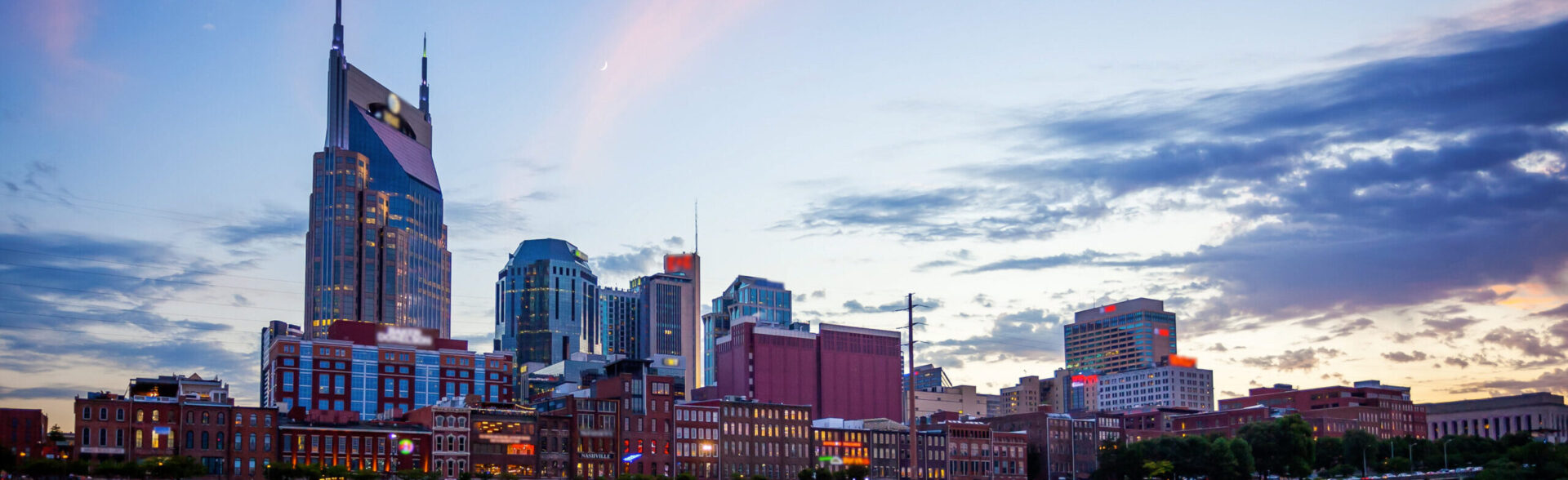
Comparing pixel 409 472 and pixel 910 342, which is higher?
pixel 910 342

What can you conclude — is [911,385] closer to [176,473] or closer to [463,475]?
[463,475]

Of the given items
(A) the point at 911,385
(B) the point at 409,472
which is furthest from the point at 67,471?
(A) the point at 911,385

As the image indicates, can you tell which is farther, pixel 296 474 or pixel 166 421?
pixel 166 421

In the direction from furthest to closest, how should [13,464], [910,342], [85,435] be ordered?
[85,435]
[13,464]
[910,342]

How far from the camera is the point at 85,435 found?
190 metres

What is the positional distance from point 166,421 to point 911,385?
338 ft

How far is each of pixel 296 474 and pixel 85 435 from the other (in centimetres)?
2983

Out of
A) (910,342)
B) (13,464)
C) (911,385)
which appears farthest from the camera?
(13,464)

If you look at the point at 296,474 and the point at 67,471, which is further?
the point at 296,474

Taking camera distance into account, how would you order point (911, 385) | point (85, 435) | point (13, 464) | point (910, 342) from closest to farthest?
point (910, 342)
point (911, 385)
point (13, 464)
point (85, 435)

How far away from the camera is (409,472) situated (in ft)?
639

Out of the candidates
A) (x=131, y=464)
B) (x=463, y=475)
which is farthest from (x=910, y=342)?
(x=131, y=464)

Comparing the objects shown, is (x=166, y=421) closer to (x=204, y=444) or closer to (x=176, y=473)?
(x=204, y=444)

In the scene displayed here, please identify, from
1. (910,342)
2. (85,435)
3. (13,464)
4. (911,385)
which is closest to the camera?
(910,342)
